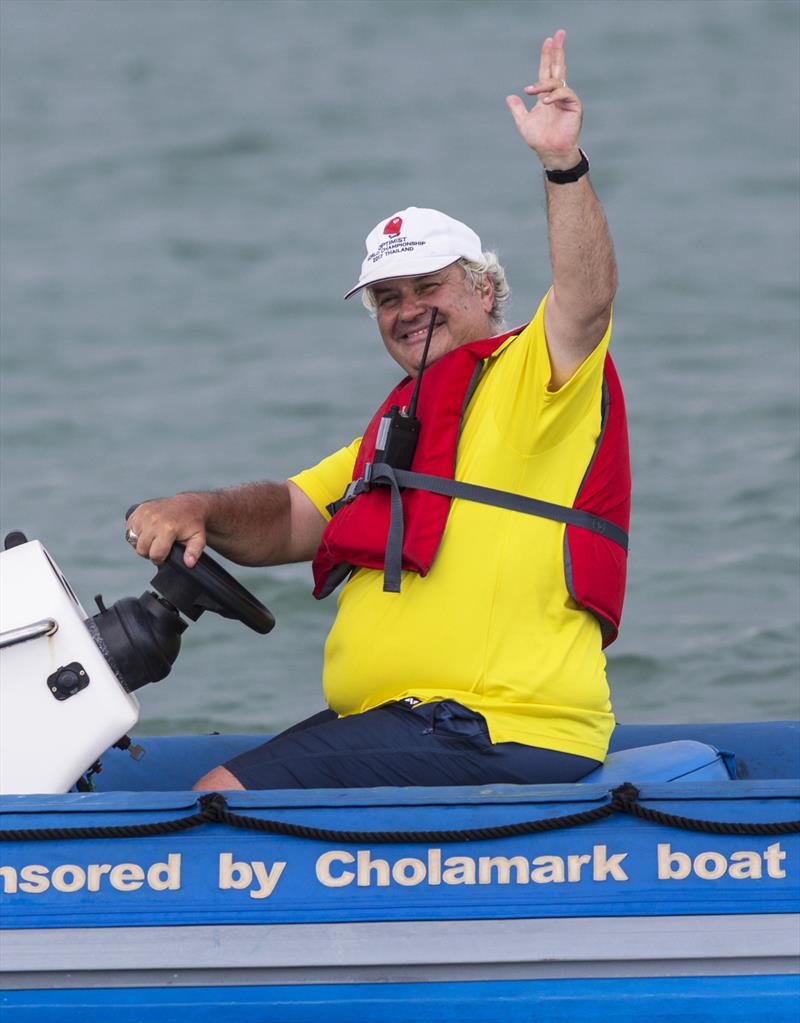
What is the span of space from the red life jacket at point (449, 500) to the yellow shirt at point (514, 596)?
0.08 feet

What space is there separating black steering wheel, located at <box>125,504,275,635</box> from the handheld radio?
0.37 m

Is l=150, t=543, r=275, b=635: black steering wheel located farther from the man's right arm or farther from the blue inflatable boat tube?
the blue inflatable boat tube

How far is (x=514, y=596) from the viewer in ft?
9.57

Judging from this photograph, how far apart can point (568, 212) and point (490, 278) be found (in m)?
0.53

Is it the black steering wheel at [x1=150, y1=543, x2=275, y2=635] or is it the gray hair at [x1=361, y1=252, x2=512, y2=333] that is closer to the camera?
the black steering wheel at [x1=150, y1=543, x2=275, y2=635]

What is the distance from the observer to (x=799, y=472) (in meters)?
8.86

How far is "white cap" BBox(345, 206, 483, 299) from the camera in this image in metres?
3.17

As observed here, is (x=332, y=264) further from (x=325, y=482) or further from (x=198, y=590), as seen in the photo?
(x=198, y=590)

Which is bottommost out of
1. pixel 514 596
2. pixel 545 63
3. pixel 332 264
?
pixel 514 596

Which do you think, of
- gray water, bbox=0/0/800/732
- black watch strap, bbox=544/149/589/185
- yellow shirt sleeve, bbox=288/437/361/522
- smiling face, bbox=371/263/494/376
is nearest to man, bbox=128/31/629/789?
black watch strap, bbox=544/149/589/185

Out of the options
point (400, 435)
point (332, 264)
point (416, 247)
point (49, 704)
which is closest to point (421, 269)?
point (416, 247)

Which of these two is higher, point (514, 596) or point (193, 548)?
point (193, 548)

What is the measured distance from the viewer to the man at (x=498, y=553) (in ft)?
9.37

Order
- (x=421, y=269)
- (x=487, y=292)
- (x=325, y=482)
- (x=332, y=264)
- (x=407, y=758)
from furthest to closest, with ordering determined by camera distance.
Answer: (x=332, y=264) → (x=325, y=482) → (x=487, y=292) → (x=421, y=269) → (x=407, y=758)
